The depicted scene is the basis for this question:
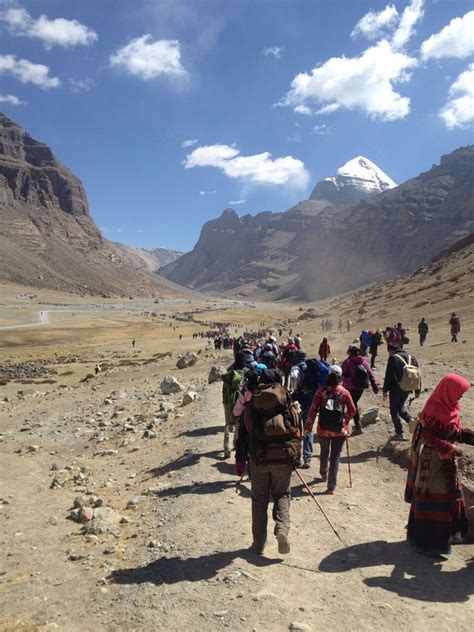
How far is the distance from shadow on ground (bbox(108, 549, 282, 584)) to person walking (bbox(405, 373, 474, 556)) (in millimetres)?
1848

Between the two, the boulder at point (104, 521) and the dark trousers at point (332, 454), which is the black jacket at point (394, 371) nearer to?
the dark trousers at point (332, 454)

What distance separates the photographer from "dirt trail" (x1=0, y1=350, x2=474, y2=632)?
4.86 metres

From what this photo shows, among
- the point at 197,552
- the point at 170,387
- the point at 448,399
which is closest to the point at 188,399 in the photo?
the point at 170,387

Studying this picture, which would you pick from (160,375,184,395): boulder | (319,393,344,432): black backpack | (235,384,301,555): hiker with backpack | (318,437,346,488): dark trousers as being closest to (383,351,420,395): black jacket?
(318,437,346,488): dark trousers

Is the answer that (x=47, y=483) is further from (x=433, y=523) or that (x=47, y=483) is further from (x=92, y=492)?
(x=433, y=523)

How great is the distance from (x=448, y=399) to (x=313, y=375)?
3792 mm

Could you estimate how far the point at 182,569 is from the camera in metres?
5.79

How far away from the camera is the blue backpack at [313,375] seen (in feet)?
29.7

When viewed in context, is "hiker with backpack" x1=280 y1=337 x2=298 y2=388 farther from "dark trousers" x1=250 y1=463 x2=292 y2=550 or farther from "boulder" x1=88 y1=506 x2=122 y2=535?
"dark trousers" x1=250 y1=463 x2=292 y2=550

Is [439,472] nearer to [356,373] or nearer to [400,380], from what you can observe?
[400,380]

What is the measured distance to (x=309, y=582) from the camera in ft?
17.6

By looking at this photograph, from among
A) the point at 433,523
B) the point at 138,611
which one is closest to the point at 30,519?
the point at 138,611

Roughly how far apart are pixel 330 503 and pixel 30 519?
17.8 feet

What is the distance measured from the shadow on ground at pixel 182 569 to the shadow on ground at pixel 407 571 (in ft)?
2.87
